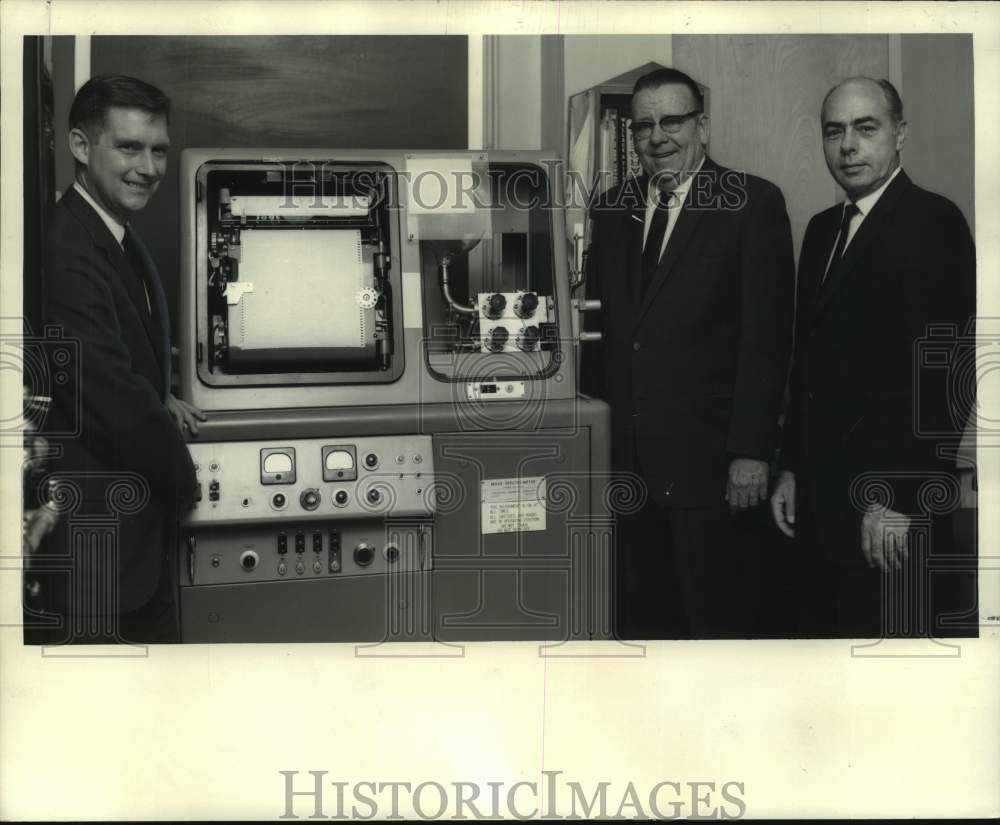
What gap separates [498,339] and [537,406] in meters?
0.17

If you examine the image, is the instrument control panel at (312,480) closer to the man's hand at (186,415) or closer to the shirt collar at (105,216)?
the man's hand at (186,415)

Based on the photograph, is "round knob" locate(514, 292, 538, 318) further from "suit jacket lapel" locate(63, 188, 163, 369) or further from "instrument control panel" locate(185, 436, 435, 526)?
"suit jacket lapel" locate(63, 188, 163, 369)

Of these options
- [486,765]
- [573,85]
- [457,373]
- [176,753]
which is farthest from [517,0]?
[176,753]

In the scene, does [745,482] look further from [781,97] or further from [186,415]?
[186,415]

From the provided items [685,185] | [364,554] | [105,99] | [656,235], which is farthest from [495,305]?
[105,99]

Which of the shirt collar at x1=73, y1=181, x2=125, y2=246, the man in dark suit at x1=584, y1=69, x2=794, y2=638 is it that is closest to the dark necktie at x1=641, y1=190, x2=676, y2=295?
the man in dark suit at x1=584, y1=69, x2=794, y2=638

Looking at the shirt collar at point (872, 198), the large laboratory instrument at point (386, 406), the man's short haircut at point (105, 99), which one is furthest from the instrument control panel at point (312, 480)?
the shirt collar at point (872, 198)

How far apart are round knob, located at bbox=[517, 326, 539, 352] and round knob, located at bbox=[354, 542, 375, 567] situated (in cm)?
54

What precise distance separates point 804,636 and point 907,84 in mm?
1238

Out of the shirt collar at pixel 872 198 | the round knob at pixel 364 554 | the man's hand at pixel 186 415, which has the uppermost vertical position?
the shirt collar at pixel 872 198

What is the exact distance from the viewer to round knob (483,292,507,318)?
1.98 metres

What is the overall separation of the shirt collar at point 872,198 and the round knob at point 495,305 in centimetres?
80

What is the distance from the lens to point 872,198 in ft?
6.55

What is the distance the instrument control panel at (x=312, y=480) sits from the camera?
189cm
